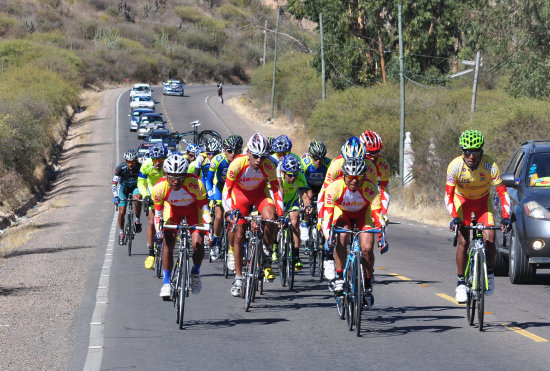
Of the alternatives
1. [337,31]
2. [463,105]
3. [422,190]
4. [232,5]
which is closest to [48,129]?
[337,31]

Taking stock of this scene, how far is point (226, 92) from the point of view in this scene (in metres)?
103

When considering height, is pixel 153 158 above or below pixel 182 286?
above

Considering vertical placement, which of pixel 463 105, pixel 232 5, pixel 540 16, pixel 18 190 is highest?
pixel 232 5

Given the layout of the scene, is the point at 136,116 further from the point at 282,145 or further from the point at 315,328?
the point at 315,328

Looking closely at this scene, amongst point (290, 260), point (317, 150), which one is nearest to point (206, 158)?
point (317, 150)

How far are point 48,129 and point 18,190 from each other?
2360cm

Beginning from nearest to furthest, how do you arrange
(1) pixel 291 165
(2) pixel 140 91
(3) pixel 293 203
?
1. (1) pixel 291 165
2. (3) pixel 293 203
3. (2) pixel 140 91

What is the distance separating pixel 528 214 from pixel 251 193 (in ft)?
12.8

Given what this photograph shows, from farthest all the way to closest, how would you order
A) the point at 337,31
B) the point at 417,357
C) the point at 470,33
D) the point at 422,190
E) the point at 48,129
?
the point at 48,129 < the point at 337,31 < the point at 470,33 < the point at 422,190 < the point at 417,357

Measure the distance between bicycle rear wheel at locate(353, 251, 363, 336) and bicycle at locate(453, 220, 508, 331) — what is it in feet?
3.55

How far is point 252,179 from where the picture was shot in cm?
1259

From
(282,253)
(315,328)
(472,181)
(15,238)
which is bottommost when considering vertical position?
(15,238)

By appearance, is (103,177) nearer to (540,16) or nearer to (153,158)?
(540,16)

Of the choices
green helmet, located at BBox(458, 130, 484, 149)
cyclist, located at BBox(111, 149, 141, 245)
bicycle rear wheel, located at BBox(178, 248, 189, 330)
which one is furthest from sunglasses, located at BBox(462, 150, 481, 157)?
cyclist, located at BBox(111, 149, 141, 245)
